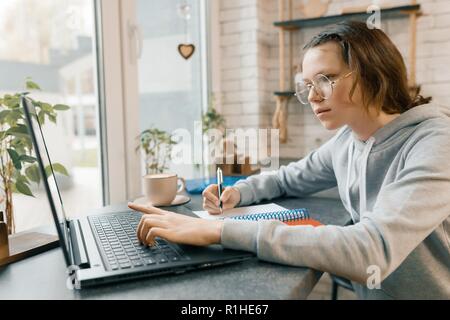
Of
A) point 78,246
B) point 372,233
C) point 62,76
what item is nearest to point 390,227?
point 372,233

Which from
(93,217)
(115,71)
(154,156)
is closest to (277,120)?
(154,156)

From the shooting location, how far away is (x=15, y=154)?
941mm

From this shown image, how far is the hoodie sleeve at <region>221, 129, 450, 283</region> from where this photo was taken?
26.6 inches

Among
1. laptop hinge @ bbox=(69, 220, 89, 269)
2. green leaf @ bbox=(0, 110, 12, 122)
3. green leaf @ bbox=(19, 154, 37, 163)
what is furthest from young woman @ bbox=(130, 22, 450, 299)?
green leaf @ bbox=(0, 110, 12, 122)

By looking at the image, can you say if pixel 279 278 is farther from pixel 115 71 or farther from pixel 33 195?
pixel 115 71

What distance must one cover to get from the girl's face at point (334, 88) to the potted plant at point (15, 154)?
0.68m

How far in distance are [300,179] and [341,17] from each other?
40.5 inches

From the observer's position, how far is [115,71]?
145 cm

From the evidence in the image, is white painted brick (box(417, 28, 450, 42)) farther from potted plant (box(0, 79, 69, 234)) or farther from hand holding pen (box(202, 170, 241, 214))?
potted plant (box(0, 79, 69, 234))

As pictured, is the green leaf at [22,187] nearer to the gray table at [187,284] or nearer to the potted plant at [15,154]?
the potted plant at [15,154]

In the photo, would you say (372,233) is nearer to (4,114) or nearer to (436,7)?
(4,114)

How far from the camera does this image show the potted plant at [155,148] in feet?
5.23

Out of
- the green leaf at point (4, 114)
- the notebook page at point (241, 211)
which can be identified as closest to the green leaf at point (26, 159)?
the green leaf at point (4, 114)

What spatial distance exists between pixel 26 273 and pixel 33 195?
12.2 inches
